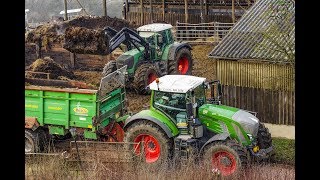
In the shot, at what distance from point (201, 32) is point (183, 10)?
15.2 feet

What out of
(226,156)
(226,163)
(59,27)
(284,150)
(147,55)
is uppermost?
(59,27)

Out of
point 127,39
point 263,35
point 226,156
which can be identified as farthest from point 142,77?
point 226,156

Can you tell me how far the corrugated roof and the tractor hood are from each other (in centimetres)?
322

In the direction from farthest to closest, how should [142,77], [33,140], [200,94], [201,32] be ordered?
[201,32]
[142,77]
[33,140]
[200,94]

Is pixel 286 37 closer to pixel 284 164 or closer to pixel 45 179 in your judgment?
pixel 284 164

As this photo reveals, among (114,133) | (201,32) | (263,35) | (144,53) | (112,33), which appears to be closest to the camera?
(114,133)

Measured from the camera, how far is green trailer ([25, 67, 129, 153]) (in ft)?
47.8

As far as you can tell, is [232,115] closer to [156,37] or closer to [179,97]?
[179,97]

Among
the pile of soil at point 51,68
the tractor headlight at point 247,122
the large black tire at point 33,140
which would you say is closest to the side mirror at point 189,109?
the tractor headlight at point 247,122

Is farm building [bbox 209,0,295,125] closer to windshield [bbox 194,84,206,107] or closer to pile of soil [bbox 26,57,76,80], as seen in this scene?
windshield [bbox 194,84,206,107]

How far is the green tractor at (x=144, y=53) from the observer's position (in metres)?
20.6

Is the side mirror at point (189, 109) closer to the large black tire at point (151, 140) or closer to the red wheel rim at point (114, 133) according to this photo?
the large black tire at point (151, 140)

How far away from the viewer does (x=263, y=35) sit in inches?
703
